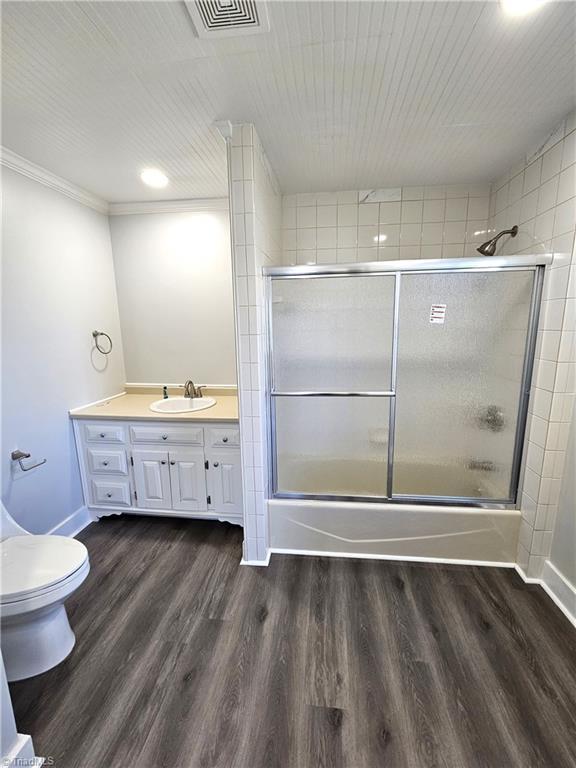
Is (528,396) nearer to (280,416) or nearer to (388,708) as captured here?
(280,416)

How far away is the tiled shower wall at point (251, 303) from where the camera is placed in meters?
1.64

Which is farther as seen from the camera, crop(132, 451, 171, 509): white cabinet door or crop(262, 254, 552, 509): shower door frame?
crop(132, 451, 171, 509): white cabinet door

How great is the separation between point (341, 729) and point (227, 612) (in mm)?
708

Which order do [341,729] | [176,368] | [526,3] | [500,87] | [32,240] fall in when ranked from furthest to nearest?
[176,368], [32,240], [500,87], [341,729], [526,3]

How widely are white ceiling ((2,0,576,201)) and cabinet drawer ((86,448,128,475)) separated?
6.04ft

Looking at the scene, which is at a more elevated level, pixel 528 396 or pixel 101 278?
pixel 101 278

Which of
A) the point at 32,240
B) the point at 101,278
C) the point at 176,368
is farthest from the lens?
the point at 176,368

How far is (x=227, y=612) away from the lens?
1673mm

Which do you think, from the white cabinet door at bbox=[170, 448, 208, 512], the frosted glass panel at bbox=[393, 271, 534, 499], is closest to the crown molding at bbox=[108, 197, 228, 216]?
the frosted glass panel at bbox=[393, 271, 534, 499]

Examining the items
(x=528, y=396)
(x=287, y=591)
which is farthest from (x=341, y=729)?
(x=528, y=396)

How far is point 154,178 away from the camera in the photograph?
2193mm

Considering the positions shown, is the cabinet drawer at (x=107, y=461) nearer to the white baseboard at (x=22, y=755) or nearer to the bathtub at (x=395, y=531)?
the bathtub at (x=395, y=531)

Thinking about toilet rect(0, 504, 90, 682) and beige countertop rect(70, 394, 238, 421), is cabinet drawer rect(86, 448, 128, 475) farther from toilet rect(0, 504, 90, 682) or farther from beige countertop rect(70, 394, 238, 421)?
toilet rect(0, 504, 90, 682)

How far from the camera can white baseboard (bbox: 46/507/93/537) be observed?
220cm
